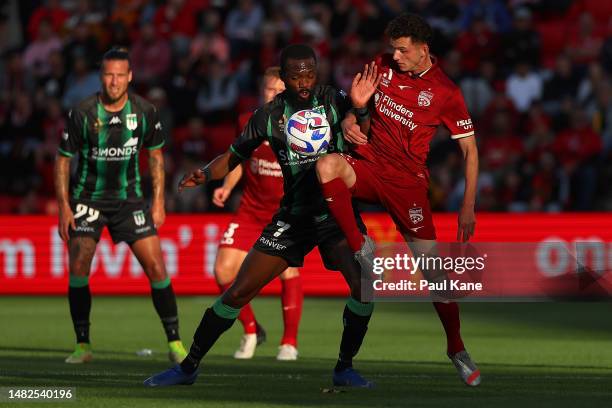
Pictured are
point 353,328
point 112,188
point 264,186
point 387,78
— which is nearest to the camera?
point 353,328

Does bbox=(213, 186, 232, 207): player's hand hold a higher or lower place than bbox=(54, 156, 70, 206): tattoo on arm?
lower

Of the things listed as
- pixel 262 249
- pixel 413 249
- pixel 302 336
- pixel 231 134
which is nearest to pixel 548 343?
pixel 302 336

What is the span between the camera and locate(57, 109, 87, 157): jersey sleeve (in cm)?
1130

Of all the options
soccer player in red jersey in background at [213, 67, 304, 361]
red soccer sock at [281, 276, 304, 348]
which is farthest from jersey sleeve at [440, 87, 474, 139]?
red soccer sock at [281, 276, 304, 348]

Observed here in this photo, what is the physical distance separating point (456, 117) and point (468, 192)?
536 mm

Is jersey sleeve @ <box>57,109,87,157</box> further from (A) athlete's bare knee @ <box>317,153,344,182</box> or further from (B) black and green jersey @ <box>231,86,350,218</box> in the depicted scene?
(A) athlete's bare knee @ <box>317,153,344,182</box>

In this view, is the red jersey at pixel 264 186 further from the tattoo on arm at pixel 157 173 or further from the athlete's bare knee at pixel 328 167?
the athlete's bare knee at pixel 328 167

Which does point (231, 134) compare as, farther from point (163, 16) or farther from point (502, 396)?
point (502, 396)

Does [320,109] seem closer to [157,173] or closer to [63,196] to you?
[157,173]

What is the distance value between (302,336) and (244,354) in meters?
2.04

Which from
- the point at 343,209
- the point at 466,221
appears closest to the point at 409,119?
the point at 466,221

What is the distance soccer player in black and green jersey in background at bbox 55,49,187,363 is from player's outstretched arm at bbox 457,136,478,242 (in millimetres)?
2990

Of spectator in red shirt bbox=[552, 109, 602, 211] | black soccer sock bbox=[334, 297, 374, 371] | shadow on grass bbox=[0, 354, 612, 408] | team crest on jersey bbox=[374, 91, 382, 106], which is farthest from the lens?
spectator in red shirt bbox=[552, 109, 602, 211]

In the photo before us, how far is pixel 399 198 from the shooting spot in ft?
31.2
